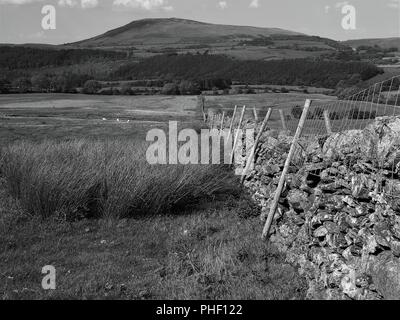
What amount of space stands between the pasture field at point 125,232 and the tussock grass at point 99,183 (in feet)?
0.07

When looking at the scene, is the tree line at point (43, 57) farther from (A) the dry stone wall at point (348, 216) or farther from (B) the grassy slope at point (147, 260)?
(A) the dry stone wall at point (348, 216)

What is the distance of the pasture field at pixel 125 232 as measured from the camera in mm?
6180

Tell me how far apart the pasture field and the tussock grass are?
0.02m

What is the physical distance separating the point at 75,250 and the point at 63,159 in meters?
3.76

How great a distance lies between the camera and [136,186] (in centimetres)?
989

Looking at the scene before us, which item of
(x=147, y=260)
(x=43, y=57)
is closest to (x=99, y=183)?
(x=147, y=260)

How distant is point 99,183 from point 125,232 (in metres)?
1.62

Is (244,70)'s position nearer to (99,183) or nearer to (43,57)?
(43,57)

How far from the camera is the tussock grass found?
9.45m

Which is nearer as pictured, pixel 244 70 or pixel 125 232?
pixel 125 232

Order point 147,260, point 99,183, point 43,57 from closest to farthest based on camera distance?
point 147,260, point 99,183, point 43,57

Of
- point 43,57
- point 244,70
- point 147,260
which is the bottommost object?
point 244,70

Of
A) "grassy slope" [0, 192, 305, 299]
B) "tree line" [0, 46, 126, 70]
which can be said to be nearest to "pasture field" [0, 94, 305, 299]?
"grassy slope" [0, 192, 305, 299]

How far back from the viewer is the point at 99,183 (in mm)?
10109
